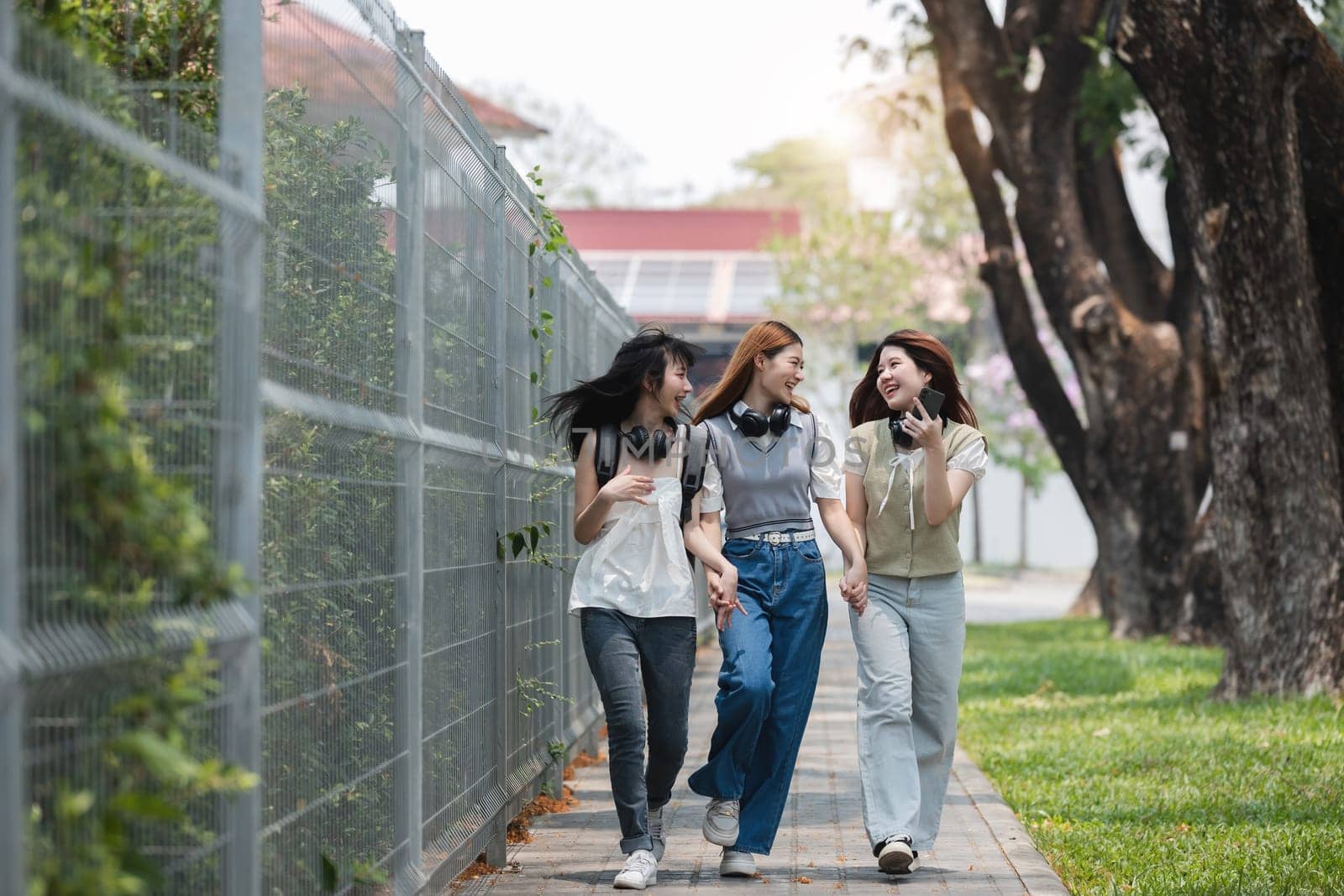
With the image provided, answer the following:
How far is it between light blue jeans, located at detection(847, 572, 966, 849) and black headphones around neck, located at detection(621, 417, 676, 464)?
0.91 metres

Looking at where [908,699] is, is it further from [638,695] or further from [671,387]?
[671,387]

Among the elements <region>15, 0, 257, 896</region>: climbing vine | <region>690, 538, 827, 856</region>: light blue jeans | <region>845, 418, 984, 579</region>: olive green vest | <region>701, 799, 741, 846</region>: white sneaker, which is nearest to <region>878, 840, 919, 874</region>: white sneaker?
<region>690, 538, 827, 856</region>: light blue jeans

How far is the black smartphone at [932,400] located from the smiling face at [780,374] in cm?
44

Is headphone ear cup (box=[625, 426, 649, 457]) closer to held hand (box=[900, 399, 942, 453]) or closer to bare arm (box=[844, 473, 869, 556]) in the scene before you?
bare arm (box=[844, 473, 869, 556])

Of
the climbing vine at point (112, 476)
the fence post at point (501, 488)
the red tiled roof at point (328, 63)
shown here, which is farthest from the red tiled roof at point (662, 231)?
the climbing vine at point (112, 476)

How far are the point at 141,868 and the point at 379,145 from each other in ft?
8.93

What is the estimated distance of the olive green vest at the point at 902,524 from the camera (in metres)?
Result: 6.64

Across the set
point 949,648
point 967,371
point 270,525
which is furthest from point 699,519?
point 967,371

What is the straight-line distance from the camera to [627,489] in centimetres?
624

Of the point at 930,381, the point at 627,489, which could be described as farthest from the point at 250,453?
the point at 930,381

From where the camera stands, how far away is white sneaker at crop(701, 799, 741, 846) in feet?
21.3

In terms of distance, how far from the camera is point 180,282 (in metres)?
3.31

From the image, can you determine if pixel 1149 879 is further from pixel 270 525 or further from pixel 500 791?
pixel 270 525

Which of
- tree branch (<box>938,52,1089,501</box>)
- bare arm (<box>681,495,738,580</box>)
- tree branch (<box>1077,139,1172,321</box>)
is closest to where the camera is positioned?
bare arm (<box>681,495,738,580</box>)
